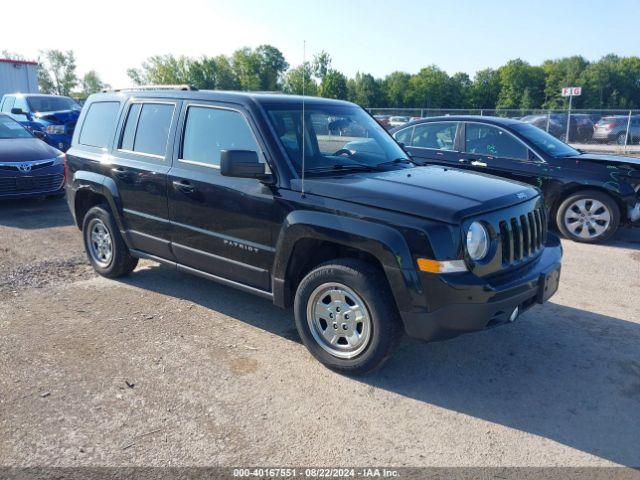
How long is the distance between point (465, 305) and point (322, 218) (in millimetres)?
1110

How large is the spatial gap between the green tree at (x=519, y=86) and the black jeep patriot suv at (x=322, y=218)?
86.2 m

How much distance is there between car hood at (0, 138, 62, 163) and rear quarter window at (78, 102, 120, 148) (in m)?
4.03

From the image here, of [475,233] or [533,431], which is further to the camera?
[475,233]

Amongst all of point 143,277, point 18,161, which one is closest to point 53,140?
point 18,161

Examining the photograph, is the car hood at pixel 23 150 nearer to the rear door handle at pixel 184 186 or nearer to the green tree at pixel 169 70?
the rear door handle at pixel 184 186

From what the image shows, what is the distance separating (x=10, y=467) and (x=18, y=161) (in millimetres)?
7522

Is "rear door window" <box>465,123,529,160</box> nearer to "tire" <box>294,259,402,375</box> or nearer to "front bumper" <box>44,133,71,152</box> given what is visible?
"tire" <box>294,259,402,375</box>

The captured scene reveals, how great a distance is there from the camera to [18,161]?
29.6ft

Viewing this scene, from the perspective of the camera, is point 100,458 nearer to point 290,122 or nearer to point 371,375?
point 371,375

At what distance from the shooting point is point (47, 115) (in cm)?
1399

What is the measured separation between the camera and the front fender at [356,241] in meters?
3.35

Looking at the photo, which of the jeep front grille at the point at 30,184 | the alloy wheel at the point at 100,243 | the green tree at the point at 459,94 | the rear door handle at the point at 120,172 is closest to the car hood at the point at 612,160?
the rear door handle at the point at 120,172

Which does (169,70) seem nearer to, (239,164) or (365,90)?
(365,90)

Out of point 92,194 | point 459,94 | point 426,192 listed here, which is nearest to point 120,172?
point 92,194
